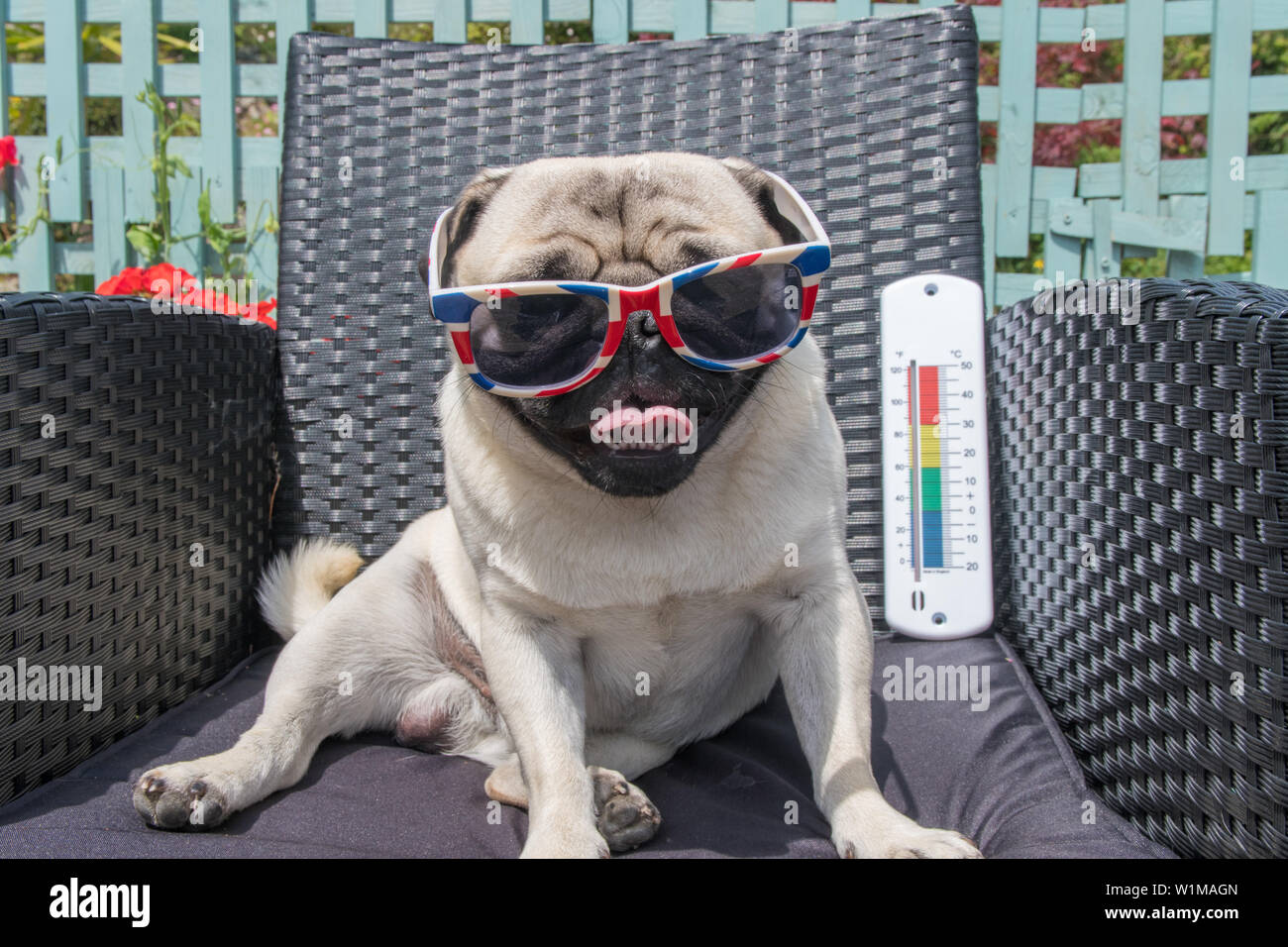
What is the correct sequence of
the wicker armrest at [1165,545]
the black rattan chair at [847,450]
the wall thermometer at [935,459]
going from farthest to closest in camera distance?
the wall thermometer at [935,459], the black rattan chair at [847,450], the wicker armrest at [1165,545]

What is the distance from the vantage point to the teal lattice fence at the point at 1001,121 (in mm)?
2738

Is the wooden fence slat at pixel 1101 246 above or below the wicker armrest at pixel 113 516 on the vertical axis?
above

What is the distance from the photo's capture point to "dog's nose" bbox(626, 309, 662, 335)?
121 cm

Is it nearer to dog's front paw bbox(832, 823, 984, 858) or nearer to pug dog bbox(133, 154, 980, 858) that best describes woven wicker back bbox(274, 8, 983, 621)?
pug dog bbox(133, 154, 980, 858)

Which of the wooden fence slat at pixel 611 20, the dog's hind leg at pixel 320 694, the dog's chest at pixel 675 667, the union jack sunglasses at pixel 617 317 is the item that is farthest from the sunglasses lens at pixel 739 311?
the wooden fence slat at pixel 611 20

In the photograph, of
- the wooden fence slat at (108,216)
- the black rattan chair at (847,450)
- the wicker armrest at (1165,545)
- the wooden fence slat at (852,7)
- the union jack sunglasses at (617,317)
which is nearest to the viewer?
the wicker armrest at (1165,545)

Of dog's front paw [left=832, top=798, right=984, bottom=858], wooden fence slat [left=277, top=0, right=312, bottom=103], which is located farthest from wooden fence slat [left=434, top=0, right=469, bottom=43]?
dog's front paw [left=832, top=798, right=984, bottom=858]

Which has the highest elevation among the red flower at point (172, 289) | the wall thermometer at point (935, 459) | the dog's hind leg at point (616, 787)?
the red flower at point (172, 289)

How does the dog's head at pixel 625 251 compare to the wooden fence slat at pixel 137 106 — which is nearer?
the dog's head at pixel 625 251

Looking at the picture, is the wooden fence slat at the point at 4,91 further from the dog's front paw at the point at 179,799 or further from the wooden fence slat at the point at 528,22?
the dog's front paw at the point at 179,799

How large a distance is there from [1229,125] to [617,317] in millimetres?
2666

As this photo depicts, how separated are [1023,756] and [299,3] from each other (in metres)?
2.76

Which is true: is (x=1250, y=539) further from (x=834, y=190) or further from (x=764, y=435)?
(x=834, y=190)

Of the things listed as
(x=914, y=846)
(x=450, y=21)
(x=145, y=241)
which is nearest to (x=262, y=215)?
(x=145, y=241)
